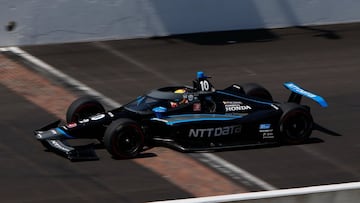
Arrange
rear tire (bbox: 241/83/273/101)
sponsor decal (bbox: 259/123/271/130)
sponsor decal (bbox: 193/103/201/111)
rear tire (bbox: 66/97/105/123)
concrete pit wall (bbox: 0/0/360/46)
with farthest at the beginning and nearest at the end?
concrete pit wall (bbox: 0/0/360/46) → rear tire (bbox: 241/83/273/101) → rear tire (bbox: 66/97/105/123) → sponsor decal (bbox: 259/123/271/130) → sponsor decal (bbox: 193/103/201/111)

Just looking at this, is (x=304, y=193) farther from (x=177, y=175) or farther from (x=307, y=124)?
(x=307, y=124)

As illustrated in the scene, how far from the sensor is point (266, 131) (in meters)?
15.0

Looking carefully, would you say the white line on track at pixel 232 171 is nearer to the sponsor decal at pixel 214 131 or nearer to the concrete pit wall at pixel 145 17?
the sponsor decal at pixel 214 131

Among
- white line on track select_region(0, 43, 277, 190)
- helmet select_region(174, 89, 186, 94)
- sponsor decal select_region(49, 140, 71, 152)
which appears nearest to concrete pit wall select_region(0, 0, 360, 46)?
white line on track select_region(0, 43, 277, 190)

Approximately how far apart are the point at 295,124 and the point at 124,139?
2953 millimetres

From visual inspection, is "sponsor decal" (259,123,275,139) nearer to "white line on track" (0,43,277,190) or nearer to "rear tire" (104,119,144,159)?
"white line on track" (0,43,277,190)

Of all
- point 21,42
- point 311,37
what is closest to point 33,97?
point 21,42

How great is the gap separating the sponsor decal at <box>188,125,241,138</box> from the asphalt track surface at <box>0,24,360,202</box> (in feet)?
1.12

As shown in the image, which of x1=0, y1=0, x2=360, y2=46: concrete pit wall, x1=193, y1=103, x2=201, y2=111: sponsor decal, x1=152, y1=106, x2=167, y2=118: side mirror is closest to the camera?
x1=152, y1=106, x2=167, y2=118: side mirror

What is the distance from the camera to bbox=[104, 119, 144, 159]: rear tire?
13922mm

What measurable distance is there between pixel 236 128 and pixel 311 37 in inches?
368

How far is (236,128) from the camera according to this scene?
14.8m

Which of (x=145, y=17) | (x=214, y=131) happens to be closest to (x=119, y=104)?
(x=214, y=131)

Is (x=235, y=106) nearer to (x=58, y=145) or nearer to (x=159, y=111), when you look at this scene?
(x=159, y=111)
